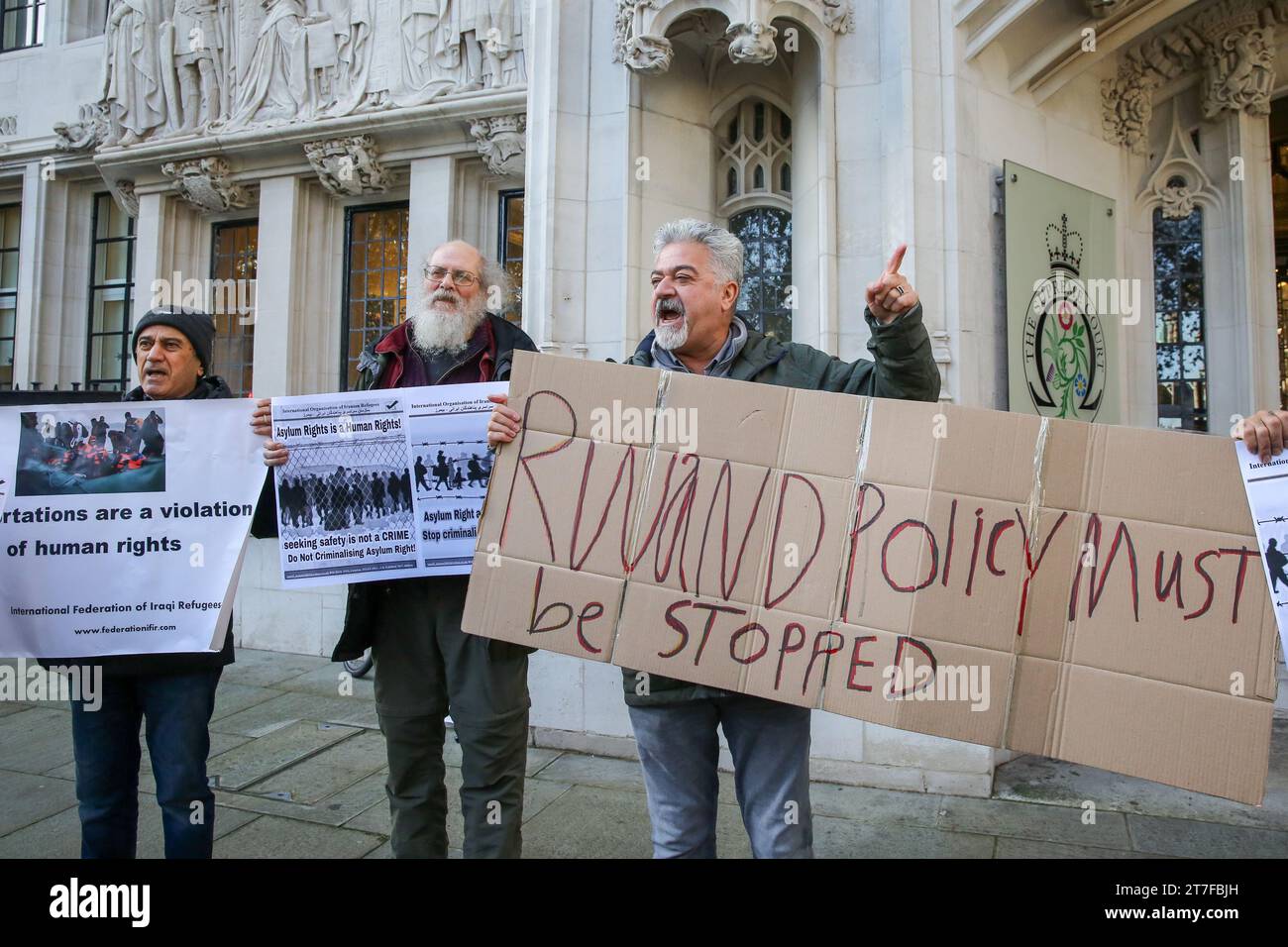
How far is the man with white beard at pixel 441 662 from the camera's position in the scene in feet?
8.60

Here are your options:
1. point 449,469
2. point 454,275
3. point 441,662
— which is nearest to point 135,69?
point 454,275

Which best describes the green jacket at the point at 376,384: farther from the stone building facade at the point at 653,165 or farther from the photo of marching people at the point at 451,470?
the stone building facade at the point at 653,165

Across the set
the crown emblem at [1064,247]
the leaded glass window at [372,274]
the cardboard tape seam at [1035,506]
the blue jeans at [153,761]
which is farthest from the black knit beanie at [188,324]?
the leaded glass window at [372,274]

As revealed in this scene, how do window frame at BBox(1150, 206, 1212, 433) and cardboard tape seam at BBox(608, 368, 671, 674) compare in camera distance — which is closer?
cardboard tape seam at BBox(608, 368, 671, 674)

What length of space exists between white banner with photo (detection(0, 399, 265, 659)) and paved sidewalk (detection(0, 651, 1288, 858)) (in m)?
1.41

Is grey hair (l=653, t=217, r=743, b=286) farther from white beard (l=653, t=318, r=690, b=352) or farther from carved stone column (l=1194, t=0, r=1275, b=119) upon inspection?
carved stone column (l=1194, t=0, r=1275, b=119)

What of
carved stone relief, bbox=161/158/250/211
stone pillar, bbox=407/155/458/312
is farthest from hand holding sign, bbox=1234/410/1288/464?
carved stone relief, bbox=161/158/250/211

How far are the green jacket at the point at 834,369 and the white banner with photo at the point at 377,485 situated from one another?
2.36ft

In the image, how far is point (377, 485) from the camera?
2.71 m

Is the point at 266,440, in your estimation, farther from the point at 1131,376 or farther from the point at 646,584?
the point at 1131,376

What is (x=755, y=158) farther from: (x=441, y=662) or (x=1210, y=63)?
(x=441, y=662)

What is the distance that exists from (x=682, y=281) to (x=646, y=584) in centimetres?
88

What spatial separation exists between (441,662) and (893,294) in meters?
1.89

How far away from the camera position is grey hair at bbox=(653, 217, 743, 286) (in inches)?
92.4
